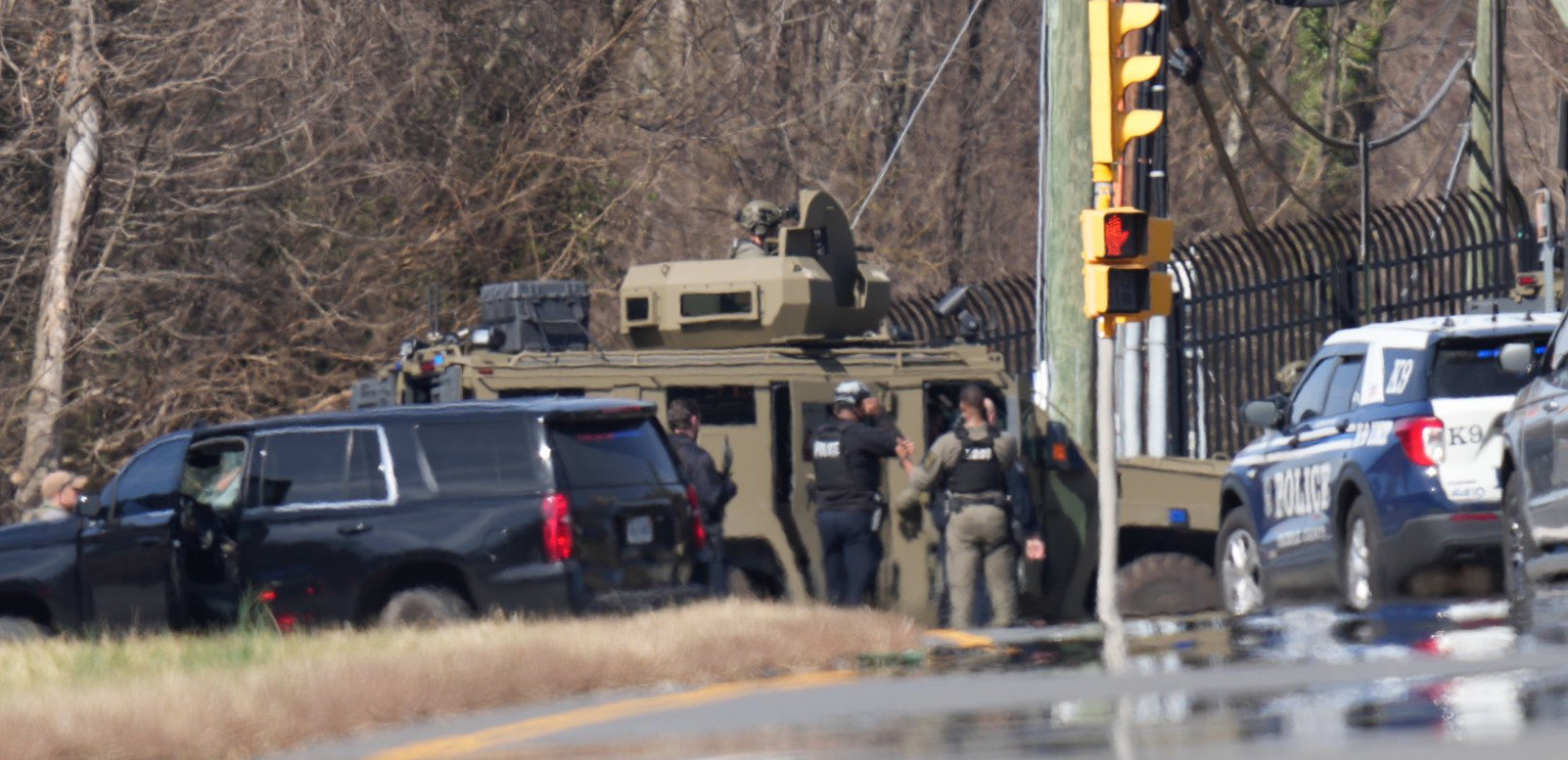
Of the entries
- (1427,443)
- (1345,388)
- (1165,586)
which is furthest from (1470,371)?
(1165,586)

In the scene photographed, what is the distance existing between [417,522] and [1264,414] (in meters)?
4.68

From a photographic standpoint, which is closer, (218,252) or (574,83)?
(218,252)

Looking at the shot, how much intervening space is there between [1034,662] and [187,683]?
344 centimetres

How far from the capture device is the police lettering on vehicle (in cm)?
1361

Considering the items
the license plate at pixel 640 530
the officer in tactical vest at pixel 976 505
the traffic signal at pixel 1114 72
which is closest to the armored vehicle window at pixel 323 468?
the license plate at pixel 640 530

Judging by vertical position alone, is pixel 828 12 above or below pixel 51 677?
above

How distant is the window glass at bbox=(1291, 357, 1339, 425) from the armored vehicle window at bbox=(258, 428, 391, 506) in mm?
5037

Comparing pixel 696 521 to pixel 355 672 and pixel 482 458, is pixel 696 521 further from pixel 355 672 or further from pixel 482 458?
pixel 355 672

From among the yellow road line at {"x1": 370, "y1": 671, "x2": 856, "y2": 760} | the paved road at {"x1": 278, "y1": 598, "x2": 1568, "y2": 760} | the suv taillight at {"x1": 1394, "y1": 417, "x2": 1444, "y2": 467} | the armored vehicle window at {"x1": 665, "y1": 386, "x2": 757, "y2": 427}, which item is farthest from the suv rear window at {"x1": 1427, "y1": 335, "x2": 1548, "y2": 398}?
the armored vehicle window at {"x1": 665, "y1": 386, "x2": 757, "y2": 427}

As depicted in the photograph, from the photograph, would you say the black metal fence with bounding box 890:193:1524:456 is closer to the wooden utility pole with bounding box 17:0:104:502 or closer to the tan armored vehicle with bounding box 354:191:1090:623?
the tan armored vehicle with bounding box 354:191:1090:623

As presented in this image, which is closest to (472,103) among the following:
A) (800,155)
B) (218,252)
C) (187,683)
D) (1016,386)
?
(218,252)

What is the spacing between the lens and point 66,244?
844 inches

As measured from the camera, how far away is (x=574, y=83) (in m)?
26.3

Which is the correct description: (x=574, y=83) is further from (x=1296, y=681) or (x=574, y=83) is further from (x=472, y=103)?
(x=1296, y=681)
